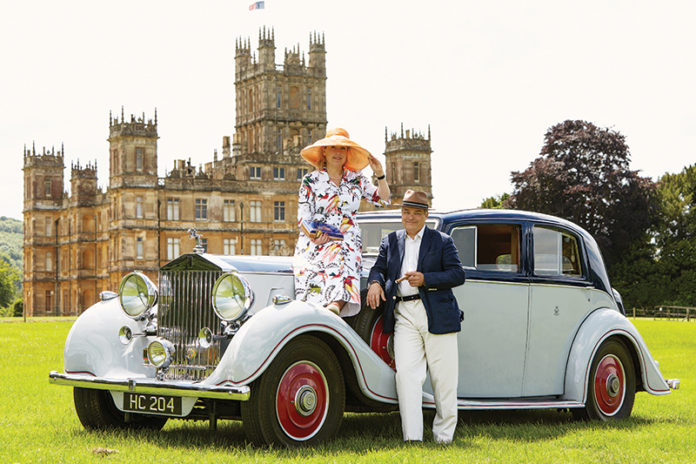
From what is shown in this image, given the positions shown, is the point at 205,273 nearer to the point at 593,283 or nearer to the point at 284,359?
the point at 284,359

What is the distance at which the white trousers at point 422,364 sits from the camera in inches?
301

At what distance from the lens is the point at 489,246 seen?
28.6ft

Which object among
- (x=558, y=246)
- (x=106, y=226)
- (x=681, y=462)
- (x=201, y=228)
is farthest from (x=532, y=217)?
(x=106, y=226)

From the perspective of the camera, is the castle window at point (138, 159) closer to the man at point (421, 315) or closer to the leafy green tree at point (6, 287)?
the leafy green tree at point (6, 287)

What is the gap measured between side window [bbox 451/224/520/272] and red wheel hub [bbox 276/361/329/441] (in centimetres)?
201

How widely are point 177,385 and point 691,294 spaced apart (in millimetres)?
56770

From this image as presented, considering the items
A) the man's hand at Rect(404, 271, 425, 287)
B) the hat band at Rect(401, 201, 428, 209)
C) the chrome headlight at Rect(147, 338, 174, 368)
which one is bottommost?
the chrome headlight at Rect(147, 338, 174, 368)

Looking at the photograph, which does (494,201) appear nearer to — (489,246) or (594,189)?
(594,189)

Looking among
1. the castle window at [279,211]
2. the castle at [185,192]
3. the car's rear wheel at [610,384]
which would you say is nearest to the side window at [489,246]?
the car's rear wheel at [610,384]

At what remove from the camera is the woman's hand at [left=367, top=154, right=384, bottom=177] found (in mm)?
8312

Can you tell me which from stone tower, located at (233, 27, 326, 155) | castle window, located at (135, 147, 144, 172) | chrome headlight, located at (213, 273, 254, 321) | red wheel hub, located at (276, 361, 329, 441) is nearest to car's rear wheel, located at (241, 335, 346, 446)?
red wheel hub, located at (276, 361, 329, 441)

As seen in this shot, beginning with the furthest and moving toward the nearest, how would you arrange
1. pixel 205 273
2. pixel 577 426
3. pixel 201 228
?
1. pixel 201 228
2. pixel 577 426
3. pixel 205 273

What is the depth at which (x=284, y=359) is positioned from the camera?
7.00 meters

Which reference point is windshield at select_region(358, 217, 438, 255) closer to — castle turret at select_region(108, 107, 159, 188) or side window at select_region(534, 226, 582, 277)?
side window at select_region(534, 226, 582, 277)
